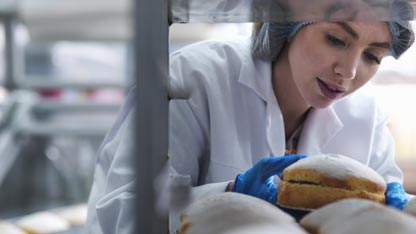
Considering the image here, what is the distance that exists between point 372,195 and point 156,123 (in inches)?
13.4

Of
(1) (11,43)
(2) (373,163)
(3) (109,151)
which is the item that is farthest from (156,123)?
(1) (11,43)

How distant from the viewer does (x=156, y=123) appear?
1.63 feet

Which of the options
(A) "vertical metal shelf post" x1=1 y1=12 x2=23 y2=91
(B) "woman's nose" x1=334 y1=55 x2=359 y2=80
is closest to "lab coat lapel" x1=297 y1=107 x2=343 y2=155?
(B) "woman's nose" x1=334 y1=55 x2=359 y2=80

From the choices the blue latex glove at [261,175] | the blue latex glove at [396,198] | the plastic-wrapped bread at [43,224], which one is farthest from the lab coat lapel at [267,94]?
the plastic-wrapped bread at [43,224]

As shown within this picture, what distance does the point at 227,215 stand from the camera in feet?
1.89

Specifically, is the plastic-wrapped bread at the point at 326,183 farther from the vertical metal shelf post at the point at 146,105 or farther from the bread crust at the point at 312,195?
the vertical metal shelf post at the point at 146,105

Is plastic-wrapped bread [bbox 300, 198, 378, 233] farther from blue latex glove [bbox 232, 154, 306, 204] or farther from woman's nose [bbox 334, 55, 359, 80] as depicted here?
woman's nose [bbox 334, 55, 359, 80]

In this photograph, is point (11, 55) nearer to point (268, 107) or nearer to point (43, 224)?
point (43, 224)

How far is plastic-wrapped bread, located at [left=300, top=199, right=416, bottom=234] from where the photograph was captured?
503 mm

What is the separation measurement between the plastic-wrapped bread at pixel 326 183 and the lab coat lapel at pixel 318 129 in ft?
2.18

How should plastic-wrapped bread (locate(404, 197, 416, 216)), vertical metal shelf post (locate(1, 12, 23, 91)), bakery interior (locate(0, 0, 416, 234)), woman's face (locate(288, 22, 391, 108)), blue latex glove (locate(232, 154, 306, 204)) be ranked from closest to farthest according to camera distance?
plastic-wrapped bread (locate(404, 197, 416, 216)) < blue latex glove (locate(232, 154, 306, 204)) < woman's face (locate(288, 22, 391, 108)) < bakery interior (locate(0, 0, 416, 234)) < vertical metal shelf post (locate(1, 12, 23, 91))

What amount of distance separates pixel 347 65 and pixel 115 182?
565mm

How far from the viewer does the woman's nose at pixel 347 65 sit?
3.99 feet

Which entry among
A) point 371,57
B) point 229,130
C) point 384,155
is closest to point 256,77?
point 229,130
